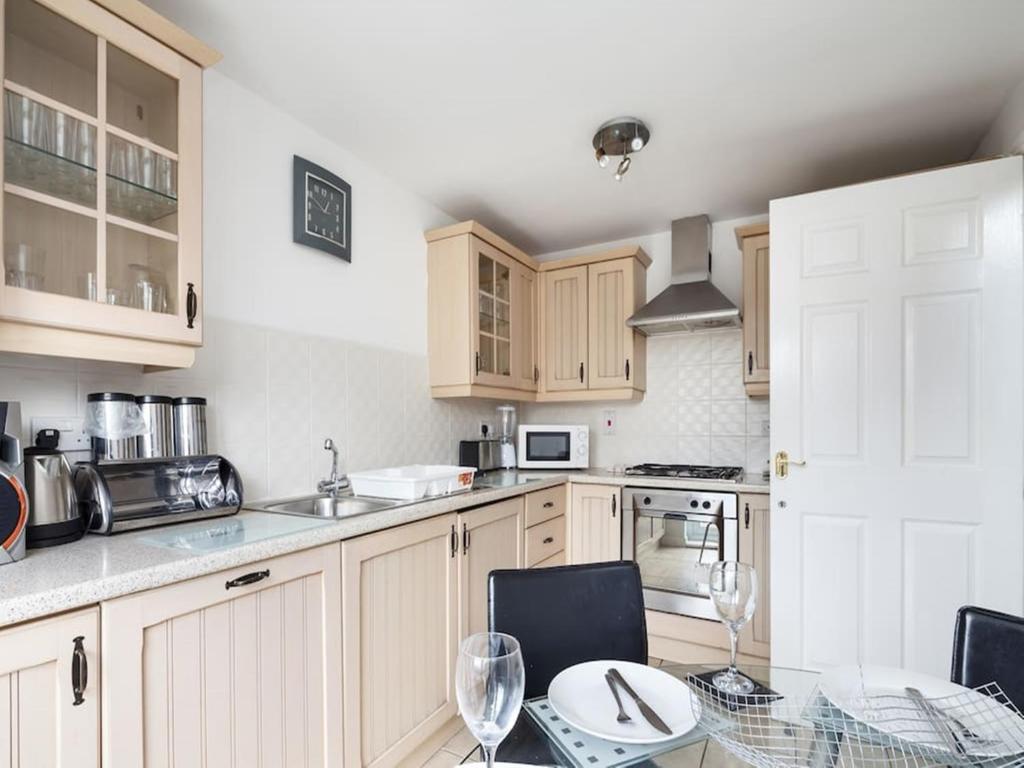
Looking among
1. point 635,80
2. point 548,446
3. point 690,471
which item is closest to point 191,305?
point 635,80

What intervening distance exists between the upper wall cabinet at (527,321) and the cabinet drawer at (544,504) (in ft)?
2.06

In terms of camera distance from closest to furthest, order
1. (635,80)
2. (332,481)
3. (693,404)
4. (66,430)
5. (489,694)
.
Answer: (489,694) → (66,430) → (635,80) → (332,481) → (693,404)

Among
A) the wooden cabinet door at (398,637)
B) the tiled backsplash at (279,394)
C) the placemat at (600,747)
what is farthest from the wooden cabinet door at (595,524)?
the placemat at (600,747)

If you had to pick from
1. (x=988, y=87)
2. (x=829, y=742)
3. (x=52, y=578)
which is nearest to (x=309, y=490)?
(x=52, y=578)

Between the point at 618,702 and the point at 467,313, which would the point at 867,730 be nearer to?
the point at 618,702

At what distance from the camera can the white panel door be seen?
73.1 inches

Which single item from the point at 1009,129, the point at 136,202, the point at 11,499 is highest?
the point at 1009,129

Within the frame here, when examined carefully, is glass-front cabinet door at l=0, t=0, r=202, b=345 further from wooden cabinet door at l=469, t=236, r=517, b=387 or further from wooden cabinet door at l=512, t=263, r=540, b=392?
wooden cabinet door at l=512, t=263, r=540, b=392

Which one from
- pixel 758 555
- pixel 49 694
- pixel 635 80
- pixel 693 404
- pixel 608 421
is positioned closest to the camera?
pixel 49 694

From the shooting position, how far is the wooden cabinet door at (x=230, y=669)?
1030mm

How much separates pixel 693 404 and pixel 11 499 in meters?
3.07

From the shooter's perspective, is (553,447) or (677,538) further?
(553,447)

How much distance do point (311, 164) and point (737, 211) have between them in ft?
7.77

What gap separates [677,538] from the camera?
271 cm
